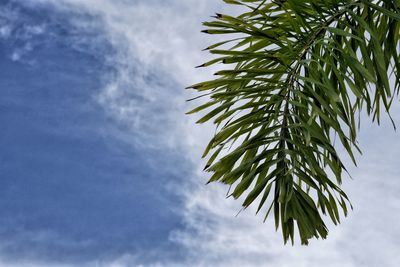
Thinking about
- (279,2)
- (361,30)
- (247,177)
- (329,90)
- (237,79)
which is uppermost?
(279,2)

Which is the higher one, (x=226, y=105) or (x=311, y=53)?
(x=311, y=53)

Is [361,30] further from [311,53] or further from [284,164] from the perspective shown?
[284,164]

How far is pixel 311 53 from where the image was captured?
3.20 meters

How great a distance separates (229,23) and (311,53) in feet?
1.48

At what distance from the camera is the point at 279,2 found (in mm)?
3414

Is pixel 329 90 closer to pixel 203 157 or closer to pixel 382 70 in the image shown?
pixel 382 70

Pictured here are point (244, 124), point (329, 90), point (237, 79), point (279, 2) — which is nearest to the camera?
point (329, 90)

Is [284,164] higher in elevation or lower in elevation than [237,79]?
lower

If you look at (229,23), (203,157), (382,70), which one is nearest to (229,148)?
(203,157)

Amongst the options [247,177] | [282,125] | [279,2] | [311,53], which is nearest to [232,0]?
[279,2]

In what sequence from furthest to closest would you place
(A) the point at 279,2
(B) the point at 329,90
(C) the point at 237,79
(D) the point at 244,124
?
(A) the point at 279,2 → (D) the point at 244,124 → (C) the point at 237,79 → (B) the point at 329,90

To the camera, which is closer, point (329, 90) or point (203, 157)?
point (329, 90)

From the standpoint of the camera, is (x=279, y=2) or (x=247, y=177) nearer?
(x=247, y=177)

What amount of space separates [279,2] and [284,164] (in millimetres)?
946
